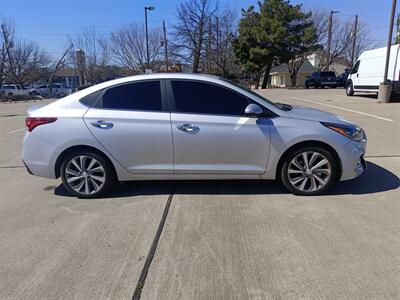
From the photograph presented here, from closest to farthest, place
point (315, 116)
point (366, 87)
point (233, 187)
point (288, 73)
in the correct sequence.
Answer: point (315, 116) < point (233, 187) < point (366, 87) < point (288, 73)

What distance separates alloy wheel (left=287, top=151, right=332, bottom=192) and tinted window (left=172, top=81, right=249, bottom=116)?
0.98 metres

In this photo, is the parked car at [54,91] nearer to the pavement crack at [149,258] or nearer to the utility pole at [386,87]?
the utility pole at [386,87]

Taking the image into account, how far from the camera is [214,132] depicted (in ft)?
14.6

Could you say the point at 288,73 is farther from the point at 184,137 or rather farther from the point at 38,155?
the point at 38,155

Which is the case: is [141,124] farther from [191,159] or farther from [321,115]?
[321,115]

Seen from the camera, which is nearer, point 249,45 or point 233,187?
point 233,187

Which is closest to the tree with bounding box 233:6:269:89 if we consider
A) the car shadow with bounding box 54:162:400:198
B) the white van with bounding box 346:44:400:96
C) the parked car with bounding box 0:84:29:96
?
the white van with bounding box 346:44:400:96

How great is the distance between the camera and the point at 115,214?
4250 millimetres

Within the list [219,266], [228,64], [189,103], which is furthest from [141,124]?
[228,64]

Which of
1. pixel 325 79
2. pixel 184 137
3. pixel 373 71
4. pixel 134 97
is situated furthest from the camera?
pixel 325 79

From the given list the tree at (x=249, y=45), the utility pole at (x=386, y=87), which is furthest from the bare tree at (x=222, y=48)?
the utility pole at (x=386, y=87)

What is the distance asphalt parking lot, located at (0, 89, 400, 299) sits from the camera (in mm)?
2816

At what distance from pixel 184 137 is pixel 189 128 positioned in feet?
0.43

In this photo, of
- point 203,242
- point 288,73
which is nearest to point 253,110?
point 203,242
